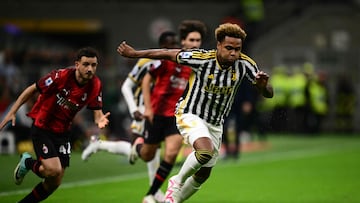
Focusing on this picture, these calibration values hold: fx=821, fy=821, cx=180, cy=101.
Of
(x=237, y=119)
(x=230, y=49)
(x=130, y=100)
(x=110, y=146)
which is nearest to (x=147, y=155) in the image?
(x=130, y=100)

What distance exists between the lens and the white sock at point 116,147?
12.1 meters

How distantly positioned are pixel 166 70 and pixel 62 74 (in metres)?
1.95

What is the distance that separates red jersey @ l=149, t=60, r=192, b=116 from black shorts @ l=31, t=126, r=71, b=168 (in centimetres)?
170

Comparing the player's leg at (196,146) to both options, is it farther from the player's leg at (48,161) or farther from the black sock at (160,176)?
the player's leg at (48,161)

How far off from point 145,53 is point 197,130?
102 cm

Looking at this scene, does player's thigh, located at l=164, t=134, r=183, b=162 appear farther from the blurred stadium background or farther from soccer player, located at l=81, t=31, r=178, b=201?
the blurred stadium background

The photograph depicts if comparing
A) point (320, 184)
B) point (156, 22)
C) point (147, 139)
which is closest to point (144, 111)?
point (147, 139)

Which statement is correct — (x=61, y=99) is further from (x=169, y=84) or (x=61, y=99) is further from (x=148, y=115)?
(x=169, y=84)

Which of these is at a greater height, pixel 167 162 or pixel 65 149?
pixel 65 149

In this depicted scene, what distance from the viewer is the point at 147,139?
11.0 metres

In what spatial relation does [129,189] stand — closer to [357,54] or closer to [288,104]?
[288,104]

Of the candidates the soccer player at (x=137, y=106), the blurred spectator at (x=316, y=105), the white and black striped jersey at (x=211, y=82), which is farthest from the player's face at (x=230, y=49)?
the blurred spectator at (x=316, y=105)

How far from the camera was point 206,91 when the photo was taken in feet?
30.0

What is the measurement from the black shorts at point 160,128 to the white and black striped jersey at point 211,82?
159cm
